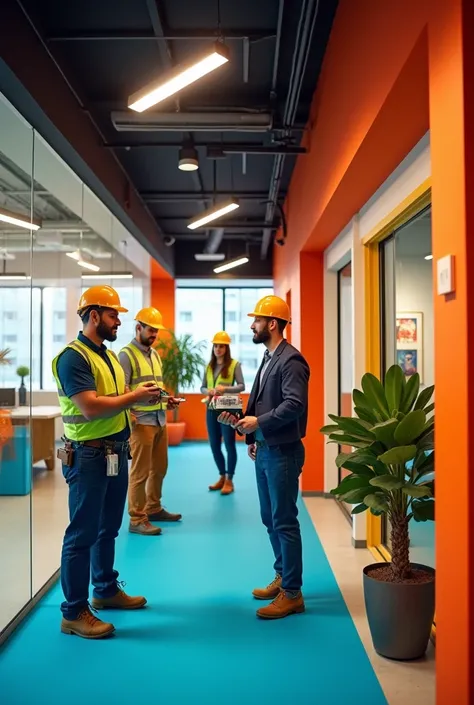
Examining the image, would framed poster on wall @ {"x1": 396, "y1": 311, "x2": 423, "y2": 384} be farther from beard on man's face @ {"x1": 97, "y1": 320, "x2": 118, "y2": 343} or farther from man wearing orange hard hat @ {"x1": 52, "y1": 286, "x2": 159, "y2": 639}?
beard on man's face @ {"x1": 97, "y1": 320, "x2": 118, "y2": 343}

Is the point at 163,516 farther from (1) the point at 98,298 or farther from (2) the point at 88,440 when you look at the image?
(1) the point at 98,298

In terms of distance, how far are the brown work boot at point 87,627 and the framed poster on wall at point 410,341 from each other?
212cm

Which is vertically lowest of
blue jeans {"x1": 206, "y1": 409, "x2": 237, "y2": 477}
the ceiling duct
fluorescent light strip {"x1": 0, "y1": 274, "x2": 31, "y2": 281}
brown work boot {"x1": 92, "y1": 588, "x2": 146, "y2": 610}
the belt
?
brown work boot {"x1": 92, "y1": 588, "x2": 146, "y2": 610}

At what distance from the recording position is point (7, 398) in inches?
115

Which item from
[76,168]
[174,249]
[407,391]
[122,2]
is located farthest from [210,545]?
[174,249]

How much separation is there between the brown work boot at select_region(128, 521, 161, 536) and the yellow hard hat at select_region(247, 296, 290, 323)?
2.18 m

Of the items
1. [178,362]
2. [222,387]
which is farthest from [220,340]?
[178,362]

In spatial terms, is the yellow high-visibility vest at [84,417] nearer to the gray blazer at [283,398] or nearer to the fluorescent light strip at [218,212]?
the gray blazer at [283,398]

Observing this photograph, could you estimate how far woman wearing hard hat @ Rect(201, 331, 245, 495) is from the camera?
622 centimetres

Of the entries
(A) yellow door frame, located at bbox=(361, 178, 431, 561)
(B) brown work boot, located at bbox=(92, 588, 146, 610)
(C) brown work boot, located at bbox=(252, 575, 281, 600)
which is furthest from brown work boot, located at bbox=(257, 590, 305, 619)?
(A) yellow door frame, located at bbox=(361, 178, 431, 561)

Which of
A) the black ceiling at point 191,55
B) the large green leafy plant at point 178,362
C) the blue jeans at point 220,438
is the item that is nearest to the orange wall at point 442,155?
the black ceiling at point 191,55

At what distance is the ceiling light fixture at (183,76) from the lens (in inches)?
118

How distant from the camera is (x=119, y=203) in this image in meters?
5.95

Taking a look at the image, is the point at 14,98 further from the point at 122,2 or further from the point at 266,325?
the point at 266,325
